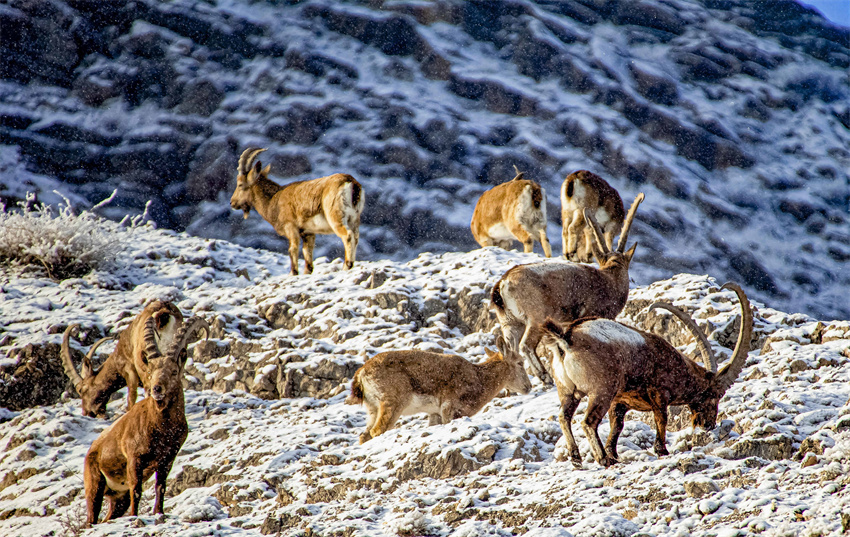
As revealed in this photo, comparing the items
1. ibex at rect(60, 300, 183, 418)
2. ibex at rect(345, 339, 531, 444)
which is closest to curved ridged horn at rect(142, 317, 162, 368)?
ibex at rect(60, 300, 183, 418)

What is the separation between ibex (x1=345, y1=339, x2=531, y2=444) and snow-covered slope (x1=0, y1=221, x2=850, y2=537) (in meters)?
0.33

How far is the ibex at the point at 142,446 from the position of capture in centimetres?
762

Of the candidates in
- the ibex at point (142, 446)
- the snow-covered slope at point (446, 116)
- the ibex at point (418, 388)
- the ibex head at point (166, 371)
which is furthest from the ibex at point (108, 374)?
the snow-covered slope at point (446, 116)

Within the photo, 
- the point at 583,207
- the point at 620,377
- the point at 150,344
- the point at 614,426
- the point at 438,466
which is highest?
the point at 620,377

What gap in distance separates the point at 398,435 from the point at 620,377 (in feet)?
9.69

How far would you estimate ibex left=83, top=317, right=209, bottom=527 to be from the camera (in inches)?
300

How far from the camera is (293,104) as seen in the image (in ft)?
134

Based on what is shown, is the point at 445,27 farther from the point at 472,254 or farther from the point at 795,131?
the point at 472,254

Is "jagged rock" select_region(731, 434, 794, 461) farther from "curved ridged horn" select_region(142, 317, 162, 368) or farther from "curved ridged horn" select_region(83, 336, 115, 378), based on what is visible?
"curved ridged horn" select_region(83, 336, 115, 378)

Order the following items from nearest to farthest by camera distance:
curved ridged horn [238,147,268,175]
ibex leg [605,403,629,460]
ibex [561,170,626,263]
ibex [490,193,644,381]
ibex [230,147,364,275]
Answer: ibex leg [605,403,629,460]
ibex [490,193,644,381]
ibex [561,170,626,263]
ibex [230,147,364,275]
curved ridged horn [238,147,268,175]

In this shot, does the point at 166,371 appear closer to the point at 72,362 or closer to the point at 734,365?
the point at 72,362

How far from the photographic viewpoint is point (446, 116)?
40.6m

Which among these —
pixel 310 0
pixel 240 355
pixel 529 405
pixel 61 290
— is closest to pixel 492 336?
pixel 529 405

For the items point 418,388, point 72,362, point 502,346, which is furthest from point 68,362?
point 502,346
